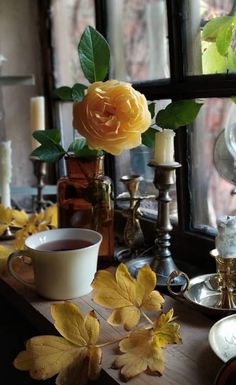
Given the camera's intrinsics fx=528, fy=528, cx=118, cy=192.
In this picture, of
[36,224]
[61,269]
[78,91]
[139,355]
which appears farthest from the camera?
[36,224]

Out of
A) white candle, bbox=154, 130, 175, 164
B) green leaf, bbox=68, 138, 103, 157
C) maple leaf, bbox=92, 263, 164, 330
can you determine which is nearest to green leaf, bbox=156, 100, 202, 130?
white candle, bbox=154, 130, 175, 164

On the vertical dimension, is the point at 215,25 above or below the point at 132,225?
above

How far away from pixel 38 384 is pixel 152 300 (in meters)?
0.34

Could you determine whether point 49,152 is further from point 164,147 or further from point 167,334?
point 167,334

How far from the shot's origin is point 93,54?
78 centimetres

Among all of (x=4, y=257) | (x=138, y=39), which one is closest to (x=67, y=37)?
(x=138, y=39)

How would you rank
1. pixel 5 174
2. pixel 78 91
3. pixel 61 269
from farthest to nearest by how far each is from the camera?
pixel 5 174, pixel 78 91, pixel 61 269

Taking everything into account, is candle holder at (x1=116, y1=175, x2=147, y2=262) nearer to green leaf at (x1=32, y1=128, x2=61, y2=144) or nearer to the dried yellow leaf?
green leaf at (x1=32, y1=128, x2=61, y2=144)

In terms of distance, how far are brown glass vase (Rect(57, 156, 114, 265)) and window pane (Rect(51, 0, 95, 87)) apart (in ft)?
1.25

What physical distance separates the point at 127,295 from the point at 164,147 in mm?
219

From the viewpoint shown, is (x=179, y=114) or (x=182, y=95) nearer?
(x=179, y=114)

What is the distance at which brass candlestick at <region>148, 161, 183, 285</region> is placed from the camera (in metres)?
0.73

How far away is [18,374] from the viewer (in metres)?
0.89

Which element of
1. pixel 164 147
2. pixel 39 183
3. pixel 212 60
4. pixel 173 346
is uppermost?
pixel 212 60
